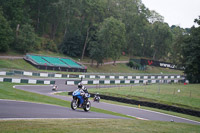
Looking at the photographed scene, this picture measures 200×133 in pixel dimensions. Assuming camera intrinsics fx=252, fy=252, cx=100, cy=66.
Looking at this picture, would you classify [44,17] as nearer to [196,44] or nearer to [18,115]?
[196,44]

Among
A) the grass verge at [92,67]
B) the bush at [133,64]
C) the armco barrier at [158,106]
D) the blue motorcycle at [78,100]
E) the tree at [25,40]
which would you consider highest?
the tree at [25,40]

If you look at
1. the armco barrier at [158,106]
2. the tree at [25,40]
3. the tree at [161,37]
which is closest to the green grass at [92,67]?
the tree at [25,40]

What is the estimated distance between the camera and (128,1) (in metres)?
107

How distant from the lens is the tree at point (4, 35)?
58.9 m

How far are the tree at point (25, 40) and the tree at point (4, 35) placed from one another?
3.20 m

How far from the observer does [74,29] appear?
84.4 m

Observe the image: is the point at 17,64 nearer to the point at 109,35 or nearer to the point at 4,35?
the point at 4,35

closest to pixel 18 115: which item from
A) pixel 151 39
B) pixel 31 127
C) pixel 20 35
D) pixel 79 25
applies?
pixel 31 127

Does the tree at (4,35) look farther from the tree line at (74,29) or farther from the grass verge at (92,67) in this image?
the grass verge at (92,67)

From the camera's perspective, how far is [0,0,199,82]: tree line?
65.6 metres

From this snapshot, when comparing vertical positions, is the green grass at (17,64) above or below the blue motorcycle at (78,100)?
above

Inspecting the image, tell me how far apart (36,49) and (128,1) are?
51.6 meters

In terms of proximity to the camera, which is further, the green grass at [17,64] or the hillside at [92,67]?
the hillside at [92,67]

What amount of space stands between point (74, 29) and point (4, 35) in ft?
95.2
